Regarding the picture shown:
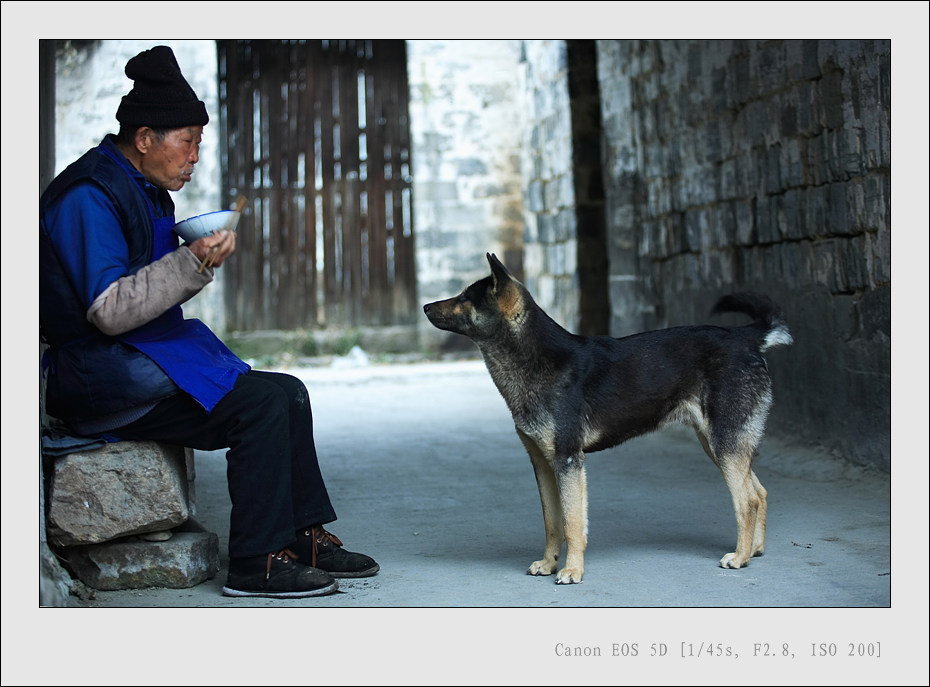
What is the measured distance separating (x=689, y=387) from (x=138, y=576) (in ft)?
7.42

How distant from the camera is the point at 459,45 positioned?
13195mm

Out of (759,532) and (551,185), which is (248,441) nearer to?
(759,532)

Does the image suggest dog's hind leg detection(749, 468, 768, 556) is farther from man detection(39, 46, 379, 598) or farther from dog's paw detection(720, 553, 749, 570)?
man detection(39, 46, 379, 598)

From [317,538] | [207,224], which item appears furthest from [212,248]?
[317,538]

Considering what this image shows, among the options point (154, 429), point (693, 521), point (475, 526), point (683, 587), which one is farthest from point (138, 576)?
point (693, 521)

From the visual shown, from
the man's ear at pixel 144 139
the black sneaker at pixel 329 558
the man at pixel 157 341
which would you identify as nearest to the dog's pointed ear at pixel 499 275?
the man at pixel 157 341

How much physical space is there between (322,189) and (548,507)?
1038 cm

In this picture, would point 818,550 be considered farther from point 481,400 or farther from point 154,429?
point 481,400

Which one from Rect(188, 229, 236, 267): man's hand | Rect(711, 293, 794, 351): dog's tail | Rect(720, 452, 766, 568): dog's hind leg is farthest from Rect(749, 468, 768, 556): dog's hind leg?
Rect(188, 229, 236, 267): man's hand

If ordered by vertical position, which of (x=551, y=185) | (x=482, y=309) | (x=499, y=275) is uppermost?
(x=551, y=185)

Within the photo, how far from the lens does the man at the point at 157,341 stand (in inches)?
133

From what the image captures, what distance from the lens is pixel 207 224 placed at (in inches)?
136

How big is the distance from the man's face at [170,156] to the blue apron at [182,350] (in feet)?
0.34

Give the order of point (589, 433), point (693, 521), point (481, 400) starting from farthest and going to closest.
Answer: point (481, 400)
point (693, 521)
point (589, 433)
